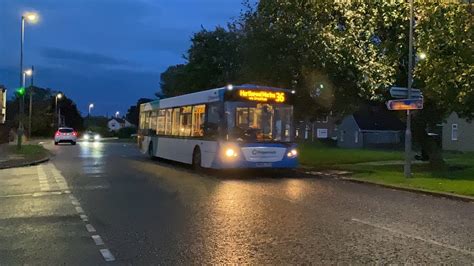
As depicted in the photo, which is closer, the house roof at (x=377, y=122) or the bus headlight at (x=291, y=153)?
the bus headlight at (x=291, y=153)

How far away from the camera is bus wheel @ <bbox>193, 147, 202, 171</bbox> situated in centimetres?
2188

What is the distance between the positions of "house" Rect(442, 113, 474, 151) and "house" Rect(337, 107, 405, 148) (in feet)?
56.9

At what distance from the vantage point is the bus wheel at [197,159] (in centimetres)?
2188

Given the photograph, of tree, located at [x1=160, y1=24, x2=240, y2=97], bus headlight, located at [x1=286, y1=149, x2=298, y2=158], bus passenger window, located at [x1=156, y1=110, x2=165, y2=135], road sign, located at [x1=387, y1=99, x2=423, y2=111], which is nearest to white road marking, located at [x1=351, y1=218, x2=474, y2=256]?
road sign, located at [x1=387, y1=99, x2=423, y2=111]

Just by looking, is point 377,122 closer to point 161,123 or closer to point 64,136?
point 64,136

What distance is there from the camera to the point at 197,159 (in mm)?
22062

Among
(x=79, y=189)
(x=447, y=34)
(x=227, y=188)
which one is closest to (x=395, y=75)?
(x=447, y=34)

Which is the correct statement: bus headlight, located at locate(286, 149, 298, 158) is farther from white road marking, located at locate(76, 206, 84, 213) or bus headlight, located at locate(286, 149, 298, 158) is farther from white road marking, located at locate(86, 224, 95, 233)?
white road marking, located at locate(86, 224, 95, 233)

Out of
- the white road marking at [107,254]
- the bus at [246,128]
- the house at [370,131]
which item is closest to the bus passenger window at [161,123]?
the bus at [246,128]

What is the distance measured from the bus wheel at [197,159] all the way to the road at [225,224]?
4083 millimetres

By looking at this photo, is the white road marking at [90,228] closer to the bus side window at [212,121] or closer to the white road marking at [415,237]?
the white road marking at [415,237]

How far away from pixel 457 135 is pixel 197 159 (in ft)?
123

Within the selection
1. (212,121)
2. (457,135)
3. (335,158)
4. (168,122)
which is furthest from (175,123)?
(457,135)

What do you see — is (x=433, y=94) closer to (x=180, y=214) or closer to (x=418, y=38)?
(x=418, y=38)
